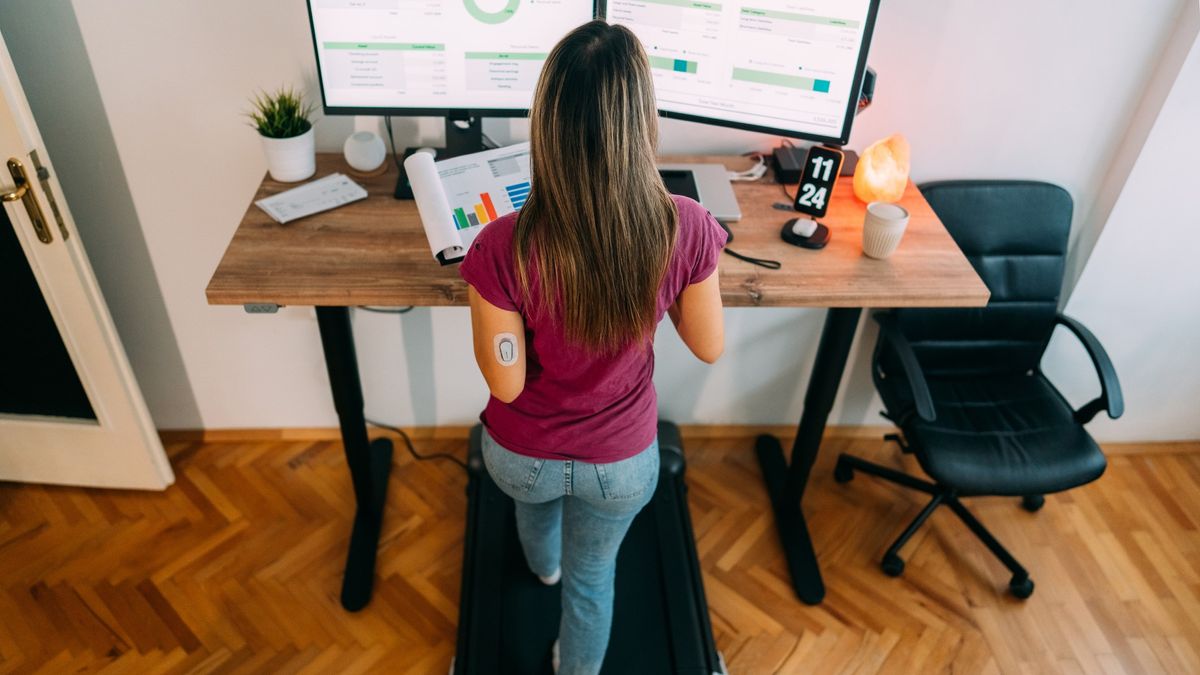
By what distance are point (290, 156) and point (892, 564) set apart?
1861 mm

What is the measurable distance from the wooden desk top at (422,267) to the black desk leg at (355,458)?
7.2 inches

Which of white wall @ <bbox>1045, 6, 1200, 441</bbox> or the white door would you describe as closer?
the white door

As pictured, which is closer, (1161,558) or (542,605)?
(542,605)

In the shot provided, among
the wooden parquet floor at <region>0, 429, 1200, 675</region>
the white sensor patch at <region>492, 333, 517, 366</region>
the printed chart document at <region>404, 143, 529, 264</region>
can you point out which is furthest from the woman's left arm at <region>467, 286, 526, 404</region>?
the wooden parquet floor at <region>0, 429, 1200, 675</region>

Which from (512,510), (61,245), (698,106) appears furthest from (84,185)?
(698,106)

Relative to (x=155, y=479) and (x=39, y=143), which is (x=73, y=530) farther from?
(x=39, y=143)

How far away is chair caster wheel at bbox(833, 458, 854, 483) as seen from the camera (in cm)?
256

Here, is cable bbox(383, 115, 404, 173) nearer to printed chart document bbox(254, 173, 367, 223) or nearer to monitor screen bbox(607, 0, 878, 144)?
printed chart document bbox(254, 173, 367, 223)

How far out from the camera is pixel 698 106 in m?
1.87

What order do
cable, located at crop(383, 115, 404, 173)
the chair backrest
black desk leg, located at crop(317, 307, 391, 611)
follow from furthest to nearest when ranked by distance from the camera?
the chair backrest < cable, located at crop(383, 115, 404, 173) < black desk leg, located at crop(317, 307, 391, 611)

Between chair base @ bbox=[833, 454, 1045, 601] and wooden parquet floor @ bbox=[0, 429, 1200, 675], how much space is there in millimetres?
47

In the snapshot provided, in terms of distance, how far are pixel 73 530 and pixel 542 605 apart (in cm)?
135

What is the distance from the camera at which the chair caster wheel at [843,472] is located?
8.40 ft

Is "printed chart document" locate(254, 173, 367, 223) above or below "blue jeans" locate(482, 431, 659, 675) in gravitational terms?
above
